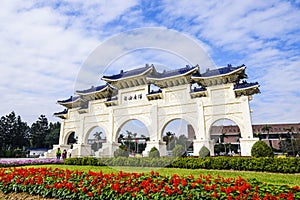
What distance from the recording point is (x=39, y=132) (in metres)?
42.0

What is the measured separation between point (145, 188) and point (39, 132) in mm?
44135

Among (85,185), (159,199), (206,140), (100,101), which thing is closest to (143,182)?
(159,199)

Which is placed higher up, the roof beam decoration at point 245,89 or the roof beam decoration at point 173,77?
the roof beam decoration at point 173,77

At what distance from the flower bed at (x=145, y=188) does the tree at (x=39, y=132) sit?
1569 inches

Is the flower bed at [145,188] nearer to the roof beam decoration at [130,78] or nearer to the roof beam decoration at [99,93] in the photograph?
the roof beam decoration at [130,78]

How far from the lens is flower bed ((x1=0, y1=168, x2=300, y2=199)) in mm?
3338

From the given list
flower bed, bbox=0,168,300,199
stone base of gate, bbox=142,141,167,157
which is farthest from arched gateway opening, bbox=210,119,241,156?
flower bed, bbox=0,168,300,199

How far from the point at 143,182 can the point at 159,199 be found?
626 millimetres

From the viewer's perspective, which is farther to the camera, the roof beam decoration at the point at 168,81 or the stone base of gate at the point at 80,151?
the stone base of gate at the point at 80,151

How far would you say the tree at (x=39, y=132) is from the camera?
40.5m

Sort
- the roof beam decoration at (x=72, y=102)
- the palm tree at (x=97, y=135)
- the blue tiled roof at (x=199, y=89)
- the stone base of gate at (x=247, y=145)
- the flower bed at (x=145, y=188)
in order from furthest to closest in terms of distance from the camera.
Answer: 1. the roof beam decoration at (x=72, y=102)
2. the palm tree at (x=97, y=135)
3. the blue tiled roof at (x=199, y=89)
4. the stone base of gate at (x=247, y=145)
5. the flower bed at (x=145, y=188)

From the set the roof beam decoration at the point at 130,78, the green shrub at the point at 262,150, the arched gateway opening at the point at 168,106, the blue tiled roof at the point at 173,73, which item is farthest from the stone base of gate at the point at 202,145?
the roof beam decoration at the point at 130,78

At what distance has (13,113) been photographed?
39.4m

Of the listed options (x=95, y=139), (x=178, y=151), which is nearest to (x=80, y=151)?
(x=95, y=139)
